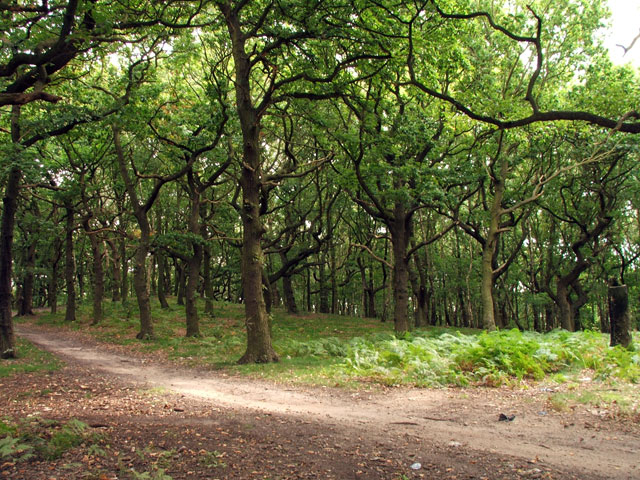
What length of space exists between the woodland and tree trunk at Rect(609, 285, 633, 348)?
89cm

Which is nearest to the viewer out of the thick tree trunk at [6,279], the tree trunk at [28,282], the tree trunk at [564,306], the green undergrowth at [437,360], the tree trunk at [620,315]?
the green undergrowth at [437,360]

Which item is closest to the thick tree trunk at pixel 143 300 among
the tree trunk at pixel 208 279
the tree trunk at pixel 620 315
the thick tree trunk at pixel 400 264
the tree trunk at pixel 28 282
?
the tree trunk at pixel 208 279

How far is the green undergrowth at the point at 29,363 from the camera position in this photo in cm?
1023

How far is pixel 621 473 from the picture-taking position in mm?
4184

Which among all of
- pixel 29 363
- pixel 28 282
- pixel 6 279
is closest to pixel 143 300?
pixel 6 279

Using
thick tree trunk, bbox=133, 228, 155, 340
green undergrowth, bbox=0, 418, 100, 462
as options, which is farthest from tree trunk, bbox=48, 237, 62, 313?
green undergrowth, bbox=0, 418, 100, 462

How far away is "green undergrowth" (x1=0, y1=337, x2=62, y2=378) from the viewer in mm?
10227

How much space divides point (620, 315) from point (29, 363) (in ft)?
48.3

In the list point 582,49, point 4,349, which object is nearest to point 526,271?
point 582,49

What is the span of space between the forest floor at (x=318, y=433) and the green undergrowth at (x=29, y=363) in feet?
4.73

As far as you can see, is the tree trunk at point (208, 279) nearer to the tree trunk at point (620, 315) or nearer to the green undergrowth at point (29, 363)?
the green undergrowth at point (29, 363)

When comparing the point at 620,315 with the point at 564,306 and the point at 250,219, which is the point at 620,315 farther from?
the point at 564,306

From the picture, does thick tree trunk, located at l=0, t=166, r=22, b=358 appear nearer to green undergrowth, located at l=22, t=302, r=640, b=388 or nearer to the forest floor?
the forest floor

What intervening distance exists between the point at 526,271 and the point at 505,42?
61.9ft
